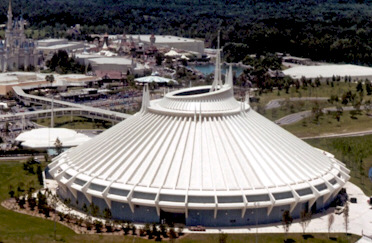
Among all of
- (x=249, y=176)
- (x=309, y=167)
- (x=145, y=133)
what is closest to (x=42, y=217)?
(x=145, y=133)

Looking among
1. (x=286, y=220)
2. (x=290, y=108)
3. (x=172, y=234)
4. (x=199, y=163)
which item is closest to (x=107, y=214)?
(x=172, y=234)

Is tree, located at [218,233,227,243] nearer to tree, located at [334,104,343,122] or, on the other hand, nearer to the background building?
tree, located at [334,104,343,122]

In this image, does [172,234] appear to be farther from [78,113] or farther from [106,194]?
[78,113]

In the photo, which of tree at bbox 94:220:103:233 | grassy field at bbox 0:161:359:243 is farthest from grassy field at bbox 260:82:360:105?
tree at bbox 94:220:103:233

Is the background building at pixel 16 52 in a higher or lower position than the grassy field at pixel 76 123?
higher

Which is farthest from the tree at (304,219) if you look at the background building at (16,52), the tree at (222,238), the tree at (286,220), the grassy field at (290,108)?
the background building at (16,52)

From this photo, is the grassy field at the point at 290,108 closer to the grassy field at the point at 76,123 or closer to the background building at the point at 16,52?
the grassy field at the point at 76,123
